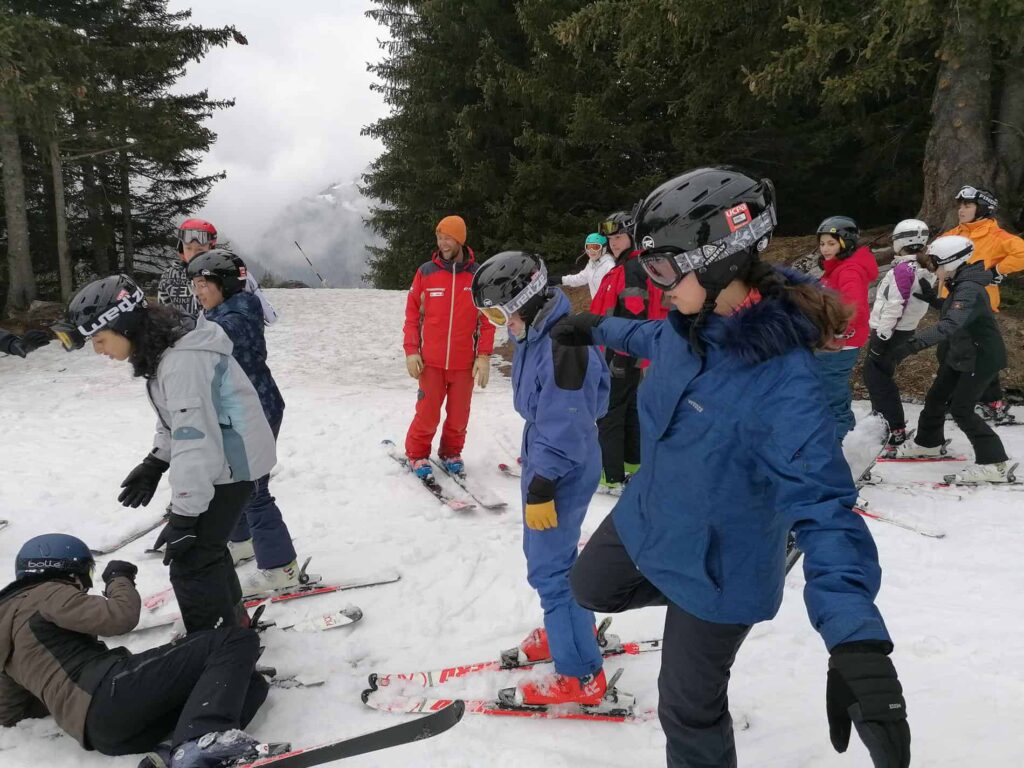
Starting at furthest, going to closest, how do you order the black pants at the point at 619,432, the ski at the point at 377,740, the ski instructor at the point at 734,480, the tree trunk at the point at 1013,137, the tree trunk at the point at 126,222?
the tree trunk at the point at 126,222, the tree trunk at the point at 1013,137, the black pants at the point at 619,432, the ski at the point at 377,740, the ski instructor at the point at 734,480

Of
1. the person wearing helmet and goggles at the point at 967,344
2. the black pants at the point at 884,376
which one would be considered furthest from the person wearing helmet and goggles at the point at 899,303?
the person wearing helmet and goggles at the point at 967,344

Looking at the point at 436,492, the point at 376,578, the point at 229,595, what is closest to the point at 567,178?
the point at 436,492

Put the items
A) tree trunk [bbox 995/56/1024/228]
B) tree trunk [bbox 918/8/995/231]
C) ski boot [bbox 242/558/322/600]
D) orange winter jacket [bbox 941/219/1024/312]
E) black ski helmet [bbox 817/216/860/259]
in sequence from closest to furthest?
ski boot [bbox 242/558/322/600], black ski helmet [bbox 817/216/860/259], orange winter jacket [bbox 941/219/1024/312], tree trunk [bbox 918/8/995/231], tree trunk [bbox 995/56/1024/228]

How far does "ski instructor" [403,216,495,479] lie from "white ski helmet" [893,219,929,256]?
415cm

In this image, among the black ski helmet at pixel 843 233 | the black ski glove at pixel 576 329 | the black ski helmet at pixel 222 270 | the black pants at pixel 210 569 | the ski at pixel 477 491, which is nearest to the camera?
the black ski glove at pixel 576 329

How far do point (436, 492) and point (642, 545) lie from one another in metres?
3.89

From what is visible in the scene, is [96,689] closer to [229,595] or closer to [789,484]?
[229,595]

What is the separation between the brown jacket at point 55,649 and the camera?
2.70m

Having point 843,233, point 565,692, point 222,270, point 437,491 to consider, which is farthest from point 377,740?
point 843,233

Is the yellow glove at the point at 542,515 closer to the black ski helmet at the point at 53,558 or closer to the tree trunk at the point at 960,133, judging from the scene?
the black ski helmet at the point at 53,558

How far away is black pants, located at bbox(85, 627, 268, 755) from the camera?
2621 millimetres

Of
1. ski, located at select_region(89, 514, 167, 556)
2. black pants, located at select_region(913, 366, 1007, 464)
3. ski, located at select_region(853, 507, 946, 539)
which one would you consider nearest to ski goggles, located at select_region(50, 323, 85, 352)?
ski, located at select_region(89, 514, 167, 556)

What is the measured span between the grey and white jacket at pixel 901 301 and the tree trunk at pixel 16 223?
1483cm

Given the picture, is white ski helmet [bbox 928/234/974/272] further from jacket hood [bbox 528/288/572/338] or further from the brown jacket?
the brown jacket
